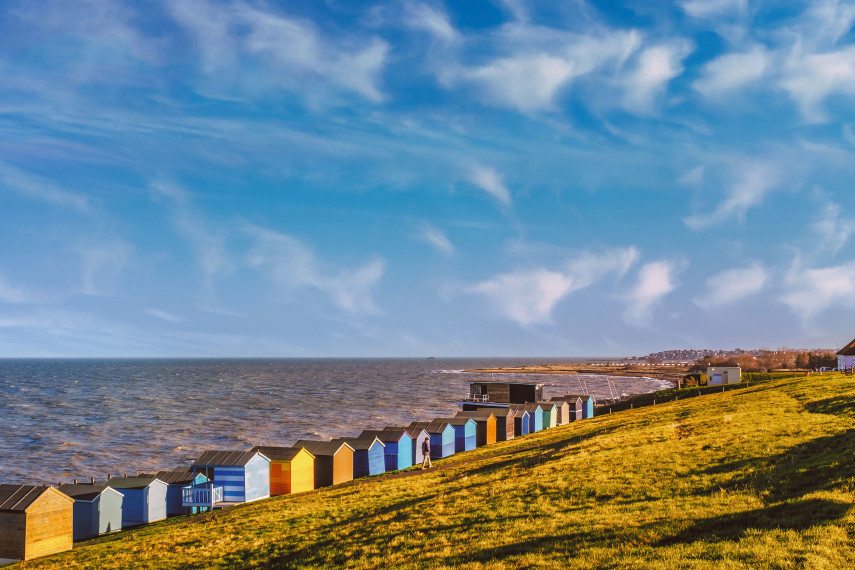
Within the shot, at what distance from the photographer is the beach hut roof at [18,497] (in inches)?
1126

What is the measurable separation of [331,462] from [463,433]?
54.9ft

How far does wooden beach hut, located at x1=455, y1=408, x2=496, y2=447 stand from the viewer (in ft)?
189

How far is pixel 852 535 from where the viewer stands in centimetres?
1416

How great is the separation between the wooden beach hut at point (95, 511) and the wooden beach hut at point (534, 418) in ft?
142

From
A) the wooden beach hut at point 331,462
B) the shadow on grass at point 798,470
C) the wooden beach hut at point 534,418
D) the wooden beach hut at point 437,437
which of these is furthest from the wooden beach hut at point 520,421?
the shadow on grass at point 798,470

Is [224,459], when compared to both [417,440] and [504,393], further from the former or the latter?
[504,393]

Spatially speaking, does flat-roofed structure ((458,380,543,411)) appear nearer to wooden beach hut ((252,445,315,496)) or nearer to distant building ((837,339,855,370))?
wooden beach hut ((252,445,315,496))

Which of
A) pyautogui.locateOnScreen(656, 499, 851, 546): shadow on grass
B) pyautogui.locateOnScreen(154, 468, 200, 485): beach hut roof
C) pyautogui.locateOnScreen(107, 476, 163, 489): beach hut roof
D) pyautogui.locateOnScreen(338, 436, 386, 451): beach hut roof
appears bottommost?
pyautogui.locateOnScreen(154, 468, 200, 485): beach hut roof

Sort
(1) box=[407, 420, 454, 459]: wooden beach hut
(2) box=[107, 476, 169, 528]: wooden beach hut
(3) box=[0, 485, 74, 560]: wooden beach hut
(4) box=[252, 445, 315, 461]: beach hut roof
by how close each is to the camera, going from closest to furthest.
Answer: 1. (3) box=[0, 485, 74, 560]: wooden beach hut
2. (2) box=[107, 476, 169, 528]: wooden beach hut
3. (4) box=[252, 445, 315, 461]: beach hut roof
4. (1) box=[407, 420, 454, 459]: wooden beach hut

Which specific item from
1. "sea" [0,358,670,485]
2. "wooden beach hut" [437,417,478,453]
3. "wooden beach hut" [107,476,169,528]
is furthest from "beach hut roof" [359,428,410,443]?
"sea" [0,358,670,485]

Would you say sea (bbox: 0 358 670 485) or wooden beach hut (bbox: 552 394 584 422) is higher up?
wooden beach hut (bbox: 552 394 584 422)

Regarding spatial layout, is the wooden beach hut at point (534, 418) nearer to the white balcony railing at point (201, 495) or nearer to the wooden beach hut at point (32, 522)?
the white balcony railing at point (201, 495)

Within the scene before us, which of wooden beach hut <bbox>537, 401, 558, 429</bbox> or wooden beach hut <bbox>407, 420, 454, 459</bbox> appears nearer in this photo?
wooden beach hut <bbox>407, 420, 454, 459</bbox>

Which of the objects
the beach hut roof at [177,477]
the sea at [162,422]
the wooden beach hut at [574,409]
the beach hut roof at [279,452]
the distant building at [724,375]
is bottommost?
the sea at [162,422]
